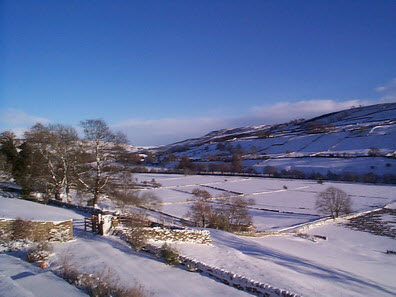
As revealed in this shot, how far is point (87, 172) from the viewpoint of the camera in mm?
20938

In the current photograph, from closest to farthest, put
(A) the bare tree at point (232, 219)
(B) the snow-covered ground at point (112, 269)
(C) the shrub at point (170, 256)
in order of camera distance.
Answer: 1. (B) the snow-covered ground at point (112, 269)
2. (C) the shrub at point (170, 256)
3. (A) the bare tree at point (232, 219)

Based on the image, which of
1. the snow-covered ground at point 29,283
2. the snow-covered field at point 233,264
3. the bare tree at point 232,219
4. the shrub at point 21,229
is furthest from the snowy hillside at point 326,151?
the snow-covered ground at point 29,283

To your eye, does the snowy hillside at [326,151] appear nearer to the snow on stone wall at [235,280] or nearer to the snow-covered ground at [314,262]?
the snow-covered ground at [314,262]

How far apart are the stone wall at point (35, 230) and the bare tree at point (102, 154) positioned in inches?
334

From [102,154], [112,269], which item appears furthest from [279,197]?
[112,269]

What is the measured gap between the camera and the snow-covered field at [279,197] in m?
33.2

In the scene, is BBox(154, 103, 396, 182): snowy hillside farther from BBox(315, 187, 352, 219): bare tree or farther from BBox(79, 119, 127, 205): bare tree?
BBox(79, 119, 127, 205): bare tree

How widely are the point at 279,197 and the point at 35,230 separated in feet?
137

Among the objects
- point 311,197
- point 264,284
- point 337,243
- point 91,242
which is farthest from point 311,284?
point 311,197

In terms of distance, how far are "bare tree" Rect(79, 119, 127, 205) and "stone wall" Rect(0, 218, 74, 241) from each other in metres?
8.49

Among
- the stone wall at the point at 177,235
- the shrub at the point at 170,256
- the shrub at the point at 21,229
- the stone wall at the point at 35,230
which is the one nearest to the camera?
the stone wall at the point at 35,230

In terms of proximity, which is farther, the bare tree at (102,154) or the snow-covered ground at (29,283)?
the bare tree at (102,154)

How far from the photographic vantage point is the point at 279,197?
46688mm

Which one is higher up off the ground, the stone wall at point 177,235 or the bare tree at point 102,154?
the bare tree at point 102,154
